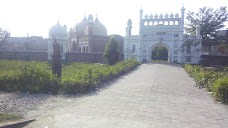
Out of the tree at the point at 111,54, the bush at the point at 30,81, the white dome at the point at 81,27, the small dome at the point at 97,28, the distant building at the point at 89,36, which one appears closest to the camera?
the bush at the point at 30,81

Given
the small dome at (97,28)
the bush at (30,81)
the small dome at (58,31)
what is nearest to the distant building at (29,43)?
the small dome at (97,28)

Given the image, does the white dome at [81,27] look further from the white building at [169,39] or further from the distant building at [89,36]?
the white building at [169,39]

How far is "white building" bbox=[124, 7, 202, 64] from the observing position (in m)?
33.2

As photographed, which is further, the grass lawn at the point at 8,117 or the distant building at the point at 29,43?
the distant building at the point at 29,43

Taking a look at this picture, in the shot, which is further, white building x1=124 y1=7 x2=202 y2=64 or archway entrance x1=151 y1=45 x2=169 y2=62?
A: archway entrance x1=151 y1=45 x2=169 y2=62

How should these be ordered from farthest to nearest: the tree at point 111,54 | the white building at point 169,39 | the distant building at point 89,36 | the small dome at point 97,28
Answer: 1. the small dome at point 97,28
2. the distant building at point 89,36
3. the white building at point 169,39
4. the tree at point 111,54

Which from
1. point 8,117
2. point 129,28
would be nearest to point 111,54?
point 129,28

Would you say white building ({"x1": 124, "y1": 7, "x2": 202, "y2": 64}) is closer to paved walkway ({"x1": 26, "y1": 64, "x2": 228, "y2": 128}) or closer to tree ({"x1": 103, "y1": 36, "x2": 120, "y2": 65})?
tree ({"x1": 103, "y1": 36, "x2": 120, "y2": 65})

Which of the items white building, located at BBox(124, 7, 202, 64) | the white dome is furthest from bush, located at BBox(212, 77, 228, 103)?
the white dome

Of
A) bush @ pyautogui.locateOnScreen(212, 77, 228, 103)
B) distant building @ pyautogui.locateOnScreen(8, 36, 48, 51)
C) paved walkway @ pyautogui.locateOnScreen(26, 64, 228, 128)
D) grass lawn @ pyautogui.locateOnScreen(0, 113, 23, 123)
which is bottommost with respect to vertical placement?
paved walkway @ pyautogui.locateOnScreen(26, 64, 228, 128)

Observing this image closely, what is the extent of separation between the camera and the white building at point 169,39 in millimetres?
33156

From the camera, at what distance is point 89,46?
43.9 m

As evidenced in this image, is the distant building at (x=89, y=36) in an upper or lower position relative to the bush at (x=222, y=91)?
upper

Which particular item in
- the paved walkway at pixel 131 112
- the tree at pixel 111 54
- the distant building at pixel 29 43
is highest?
the distant building at pixel 29 43
